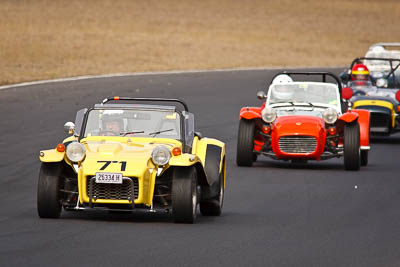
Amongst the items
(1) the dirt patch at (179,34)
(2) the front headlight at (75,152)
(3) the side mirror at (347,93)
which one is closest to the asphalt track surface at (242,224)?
(2) the front headlight at (75,152)

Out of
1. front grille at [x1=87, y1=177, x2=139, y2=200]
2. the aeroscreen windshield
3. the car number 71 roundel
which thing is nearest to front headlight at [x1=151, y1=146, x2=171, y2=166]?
front grille at [x1=87, y1=177, x2=139, y2=200]

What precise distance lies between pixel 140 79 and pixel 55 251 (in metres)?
30.9

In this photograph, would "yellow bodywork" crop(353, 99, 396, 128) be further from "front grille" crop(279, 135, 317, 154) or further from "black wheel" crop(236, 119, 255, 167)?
"front grille" crop(279, 135, 317, 154)

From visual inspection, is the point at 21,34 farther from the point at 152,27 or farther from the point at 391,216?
the point at 391,216

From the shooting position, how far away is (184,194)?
430 inches

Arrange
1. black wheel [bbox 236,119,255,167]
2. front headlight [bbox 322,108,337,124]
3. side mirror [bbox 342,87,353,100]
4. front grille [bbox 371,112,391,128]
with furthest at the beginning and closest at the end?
front grille [bbox 371,112,391,128] < side mirror [bbox 342,87,353,100] < black wheel [bbox 236,119,255,167] < front headlight [bbox 322,108,337,124]

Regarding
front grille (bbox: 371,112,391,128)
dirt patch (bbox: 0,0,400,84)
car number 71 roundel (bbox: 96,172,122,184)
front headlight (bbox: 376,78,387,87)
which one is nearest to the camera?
car number 71 roundel (bbox: 96,172,122,184)

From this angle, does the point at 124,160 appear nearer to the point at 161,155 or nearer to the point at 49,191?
the point at 161,155

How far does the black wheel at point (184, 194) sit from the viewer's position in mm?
10922

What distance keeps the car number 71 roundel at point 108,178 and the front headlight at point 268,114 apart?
25.1ft

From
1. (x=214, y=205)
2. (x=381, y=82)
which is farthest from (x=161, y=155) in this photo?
(x=381, y=82)

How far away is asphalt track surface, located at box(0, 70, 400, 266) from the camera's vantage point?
9219 mm

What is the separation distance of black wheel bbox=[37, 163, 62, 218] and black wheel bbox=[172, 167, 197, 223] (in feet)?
3.77

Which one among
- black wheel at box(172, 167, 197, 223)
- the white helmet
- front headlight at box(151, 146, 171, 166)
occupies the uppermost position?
the white helmet
